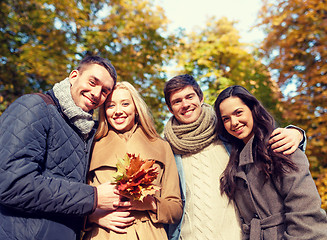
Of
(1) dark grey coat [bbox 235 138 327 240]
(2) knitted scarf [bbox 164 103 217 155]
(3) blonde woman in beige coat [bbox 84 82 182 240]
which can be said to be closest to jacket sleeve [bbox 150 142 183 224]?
(3) blonde woman in beige coat [bbox 84 82 182 240]

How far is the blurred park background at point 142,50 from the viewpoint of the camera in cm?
622

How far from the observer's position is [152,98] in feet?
24.3

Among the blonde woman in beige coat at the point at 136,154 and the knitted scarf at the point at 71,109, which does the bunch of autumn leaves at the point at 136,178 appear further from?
the knitted scarf at the point at 71,109

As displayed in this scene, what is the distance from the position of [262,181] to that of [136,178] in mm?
1141

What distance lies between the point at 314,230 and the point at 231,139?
3.81 feet

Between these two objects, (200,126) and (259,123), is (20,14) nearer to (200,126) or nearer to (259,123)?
(200,126)

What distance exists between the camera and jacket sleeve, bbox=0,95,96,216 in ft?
6.11

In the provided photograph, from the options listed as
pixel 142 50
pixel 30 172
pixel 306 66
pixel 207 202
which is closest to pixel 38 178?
pixel 30 172

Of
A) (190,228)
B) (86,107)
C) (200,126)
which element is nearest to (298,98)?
(200,126)

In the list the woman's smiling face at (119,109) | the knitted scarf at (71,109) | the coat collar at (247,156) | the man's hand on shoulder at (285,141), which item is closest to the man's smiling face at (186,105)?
the woman's smiling face at (119,109)

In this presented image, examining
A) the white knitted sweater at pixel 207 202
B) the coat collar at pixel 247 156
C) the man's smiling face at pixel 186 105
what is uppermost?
the man's smiling face at pixel 186 105

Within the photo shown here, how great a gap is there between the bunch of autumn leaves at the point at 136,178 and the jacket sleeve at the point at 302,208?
3.43 feet

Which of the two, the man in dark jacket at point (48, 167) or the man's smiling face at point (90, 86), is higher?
the man's smiling face at point (90, 86)

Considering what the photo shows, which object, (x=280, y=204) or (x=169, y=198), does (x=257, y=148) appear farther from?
(x=169, y=198)
